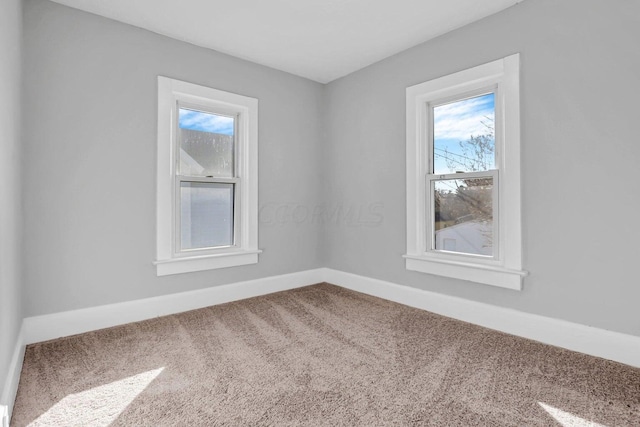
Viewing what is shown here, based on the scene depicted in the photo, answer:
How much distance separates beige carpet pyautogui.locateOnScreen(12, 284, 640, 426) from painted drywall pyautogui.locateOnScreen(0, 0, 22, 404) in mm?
370

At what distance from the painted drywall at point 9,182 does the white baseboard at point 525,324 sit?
283 centimetres

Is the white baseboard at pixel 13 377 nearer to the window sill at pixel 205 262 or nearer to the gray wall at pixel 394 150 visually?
the gray wall at pixel 394 150

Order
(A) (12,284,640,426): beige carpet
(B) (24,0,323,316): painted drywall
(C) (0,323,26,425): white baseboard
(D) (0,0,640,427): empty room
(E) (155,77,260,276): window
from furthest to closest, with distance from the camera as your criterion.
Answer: (E) (155,77,260,276): window
(B) (24,0,323,316): painted drywall
(D) (0,0,640,427): empty room
(A) (12,284,640,426): beige carpet
(C) (0,323,26,425): white baseboard

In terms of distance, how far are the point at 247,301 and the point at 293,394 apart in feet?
5.50

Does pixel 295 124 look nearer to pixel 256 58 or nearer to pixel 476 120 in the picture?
pixel 256 58

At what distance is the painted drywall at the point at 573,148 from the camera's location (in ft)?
6.36

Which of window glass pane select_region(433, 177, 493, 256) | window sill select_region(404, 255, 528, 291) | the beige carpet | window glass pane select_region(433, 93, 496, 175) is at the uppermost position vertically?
window glass pane select_region(433, 93, 496, 175)

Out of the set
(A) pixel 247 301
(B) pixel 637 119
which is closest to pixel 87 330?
(A) pixel 247 301

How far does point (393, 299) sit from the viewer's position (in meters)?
3.22

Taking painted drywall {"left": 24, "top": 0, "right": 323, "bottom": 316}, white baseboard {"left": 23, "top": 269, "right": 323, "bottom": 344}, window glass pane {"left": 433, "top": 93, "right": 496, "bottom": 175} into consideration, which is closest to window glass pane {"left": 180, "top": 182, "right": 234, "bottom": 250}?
painted drywall {"left": 24, "top": 0, "right": 323, "bottom": 316}

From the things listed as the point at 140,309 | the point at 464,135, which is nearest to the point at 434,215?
the point at 464,135

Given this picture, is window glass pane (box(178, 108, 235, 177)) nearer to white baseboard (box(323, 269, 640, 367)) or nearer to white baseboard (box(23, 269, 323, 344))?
white baseboard (box(23, 269, 323, 344))

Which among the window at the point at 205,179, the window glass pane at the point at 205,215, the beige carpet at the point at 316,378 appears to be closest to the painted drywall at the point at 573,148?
the beige carpet at the point at 316,378

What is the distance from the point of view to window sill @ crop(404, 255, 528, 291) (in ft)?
7.80
